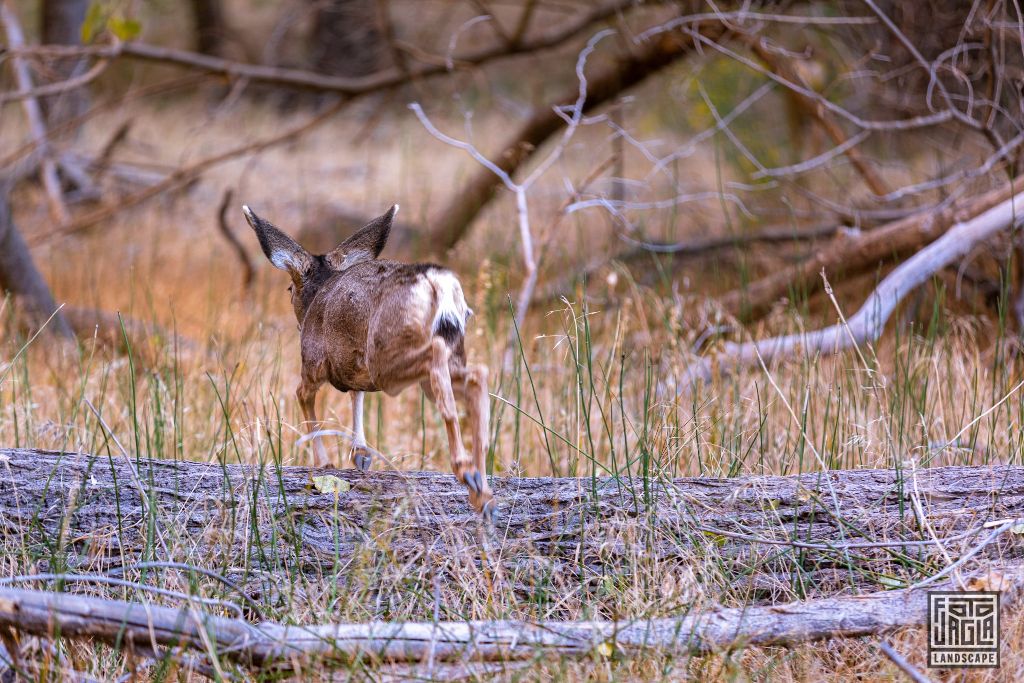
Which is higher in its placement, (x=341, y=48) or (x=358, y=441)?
(x=341, y=48)

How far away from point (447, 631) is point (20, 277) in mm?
4146

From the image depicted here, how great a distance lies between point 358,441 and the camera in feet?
8.34

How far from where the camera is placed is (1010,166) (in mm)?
5035

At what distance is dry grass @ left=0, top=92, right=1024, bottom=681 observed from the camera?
2.57 metres

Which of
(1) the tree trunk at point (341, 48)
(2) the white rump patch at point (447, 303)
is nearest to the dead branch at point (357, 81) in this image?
(1) the tree trunk at point (341, 48)

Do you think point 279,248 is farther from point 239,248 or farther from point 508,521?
point 239,248

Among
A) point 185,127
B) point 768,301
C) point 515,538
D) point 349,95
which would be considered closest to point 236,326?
point 349,95

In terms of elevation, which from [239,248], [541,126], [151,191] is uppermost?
[541,126]

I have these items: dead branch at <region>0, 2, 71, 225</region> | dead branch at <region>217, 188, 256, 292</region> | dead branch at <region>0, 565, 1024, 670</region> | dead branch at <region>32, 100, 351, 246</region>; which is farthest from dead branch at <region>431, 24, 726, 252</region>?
dead branch at <region>0, 565, 1024, 670</region>

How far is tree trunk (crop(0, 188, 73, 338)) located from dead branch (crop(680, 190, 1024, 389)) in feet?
10.9

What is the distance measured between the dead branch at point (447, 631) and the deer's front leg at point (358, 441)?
50 centimetres

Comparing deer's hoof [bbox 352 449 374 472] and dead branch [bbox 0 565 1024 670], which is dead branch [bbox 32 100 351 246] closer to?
deer's hoof [bbox 352 449 374 472]

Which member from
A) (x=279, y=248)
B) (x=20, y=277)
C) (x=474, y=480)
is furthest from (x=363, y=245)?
(x=20, y=277)

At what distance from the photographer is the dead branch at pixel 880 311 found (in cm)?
452
